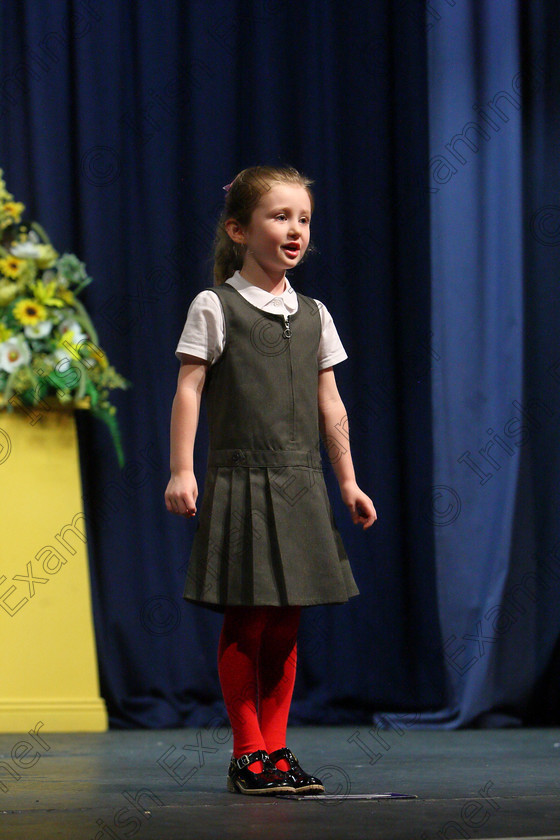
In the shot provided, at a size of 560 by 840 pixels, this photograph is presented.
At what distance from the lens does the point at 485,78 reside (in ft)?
8.83

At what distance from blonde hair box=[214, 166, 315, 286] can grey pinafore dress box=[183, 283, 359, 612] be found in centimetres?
13

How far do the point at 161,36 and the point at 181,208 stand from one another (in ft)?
1.45

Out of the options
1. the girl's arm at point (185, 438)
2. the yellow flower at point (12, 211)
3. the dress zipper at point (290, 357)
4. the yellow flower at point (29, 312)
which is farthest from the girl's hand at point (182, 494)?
the yellow flower at point (12, 211)

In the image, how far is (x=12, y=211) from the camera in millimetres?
2602

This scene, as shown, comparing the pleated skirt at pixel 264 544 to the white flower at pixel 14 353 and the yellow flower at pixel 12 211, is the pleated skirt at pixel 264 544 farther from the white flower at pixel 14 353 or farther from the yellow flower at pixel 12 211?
the yellow flower at pixel 12 211

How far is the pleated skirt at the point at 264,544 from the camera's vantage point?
5.36 feet

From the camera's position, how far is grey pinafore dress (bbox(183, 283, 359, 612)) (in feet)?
5.40

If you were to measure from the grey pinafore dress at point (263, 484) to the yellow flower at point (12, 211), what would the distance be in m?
1.05

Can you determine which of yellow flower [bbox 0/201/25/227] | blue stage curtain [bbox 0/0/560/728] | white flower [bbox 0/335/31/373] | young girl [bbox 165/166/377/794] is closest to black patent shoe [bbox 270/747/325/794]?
young girl [bbox 165/166/377/794]

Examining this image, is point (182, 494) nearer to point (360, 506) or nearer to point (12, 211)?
point (360, 506)

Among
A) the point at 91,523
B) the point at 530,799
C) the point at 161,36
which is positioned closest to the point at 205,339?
the point at 530,799

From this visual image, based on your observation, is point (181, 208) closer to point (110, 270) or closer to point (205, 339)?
Result: point (110, 270)

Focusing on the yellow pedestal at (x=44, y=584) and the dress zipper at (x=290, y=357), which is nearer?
the dress zipper at (x=290, y=357)

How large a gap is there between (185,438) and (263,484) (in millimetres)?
147
